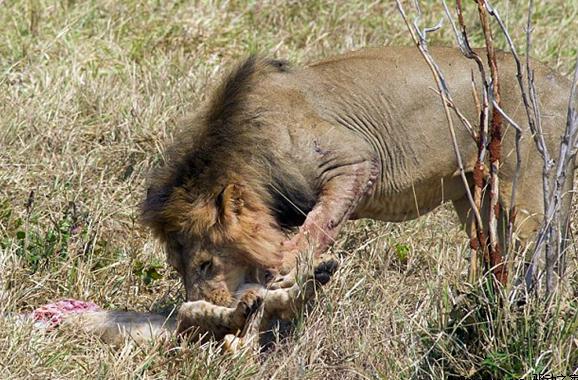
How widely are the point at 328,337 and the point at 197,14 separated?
4035mm

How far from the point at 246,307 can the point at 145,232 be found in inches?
66.8

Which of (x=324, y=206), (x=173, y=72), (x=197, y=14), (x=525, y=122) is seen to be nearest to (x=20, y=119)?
(x=173, y=72)

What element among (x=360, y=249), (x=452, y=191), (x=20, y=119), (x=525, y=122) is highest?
(x=525, y=122)

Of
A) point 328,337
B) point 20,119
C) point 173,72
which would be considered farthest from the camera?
point 173,72

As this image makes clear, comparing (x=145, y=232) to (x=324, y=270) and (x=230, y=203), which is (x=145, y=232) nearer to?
(x=230, y=203)

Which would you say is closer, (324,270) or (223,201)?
(324,270)

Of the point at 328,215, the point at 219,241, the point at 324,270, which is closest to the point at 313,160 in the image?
the point at 328,215

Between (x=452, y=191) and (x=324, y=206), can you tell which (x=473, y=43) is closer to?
(x=452, y=191)

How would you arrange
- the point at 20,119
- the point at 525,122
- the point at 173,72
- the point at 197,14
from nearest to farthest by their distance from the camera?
the point at 525,122
the point at 20,119
the point at 173,72
the point at 197,14

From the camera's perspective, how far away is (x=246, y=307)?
521 cm

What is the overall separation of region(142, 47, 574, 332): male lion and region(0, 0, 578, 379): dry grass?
1.09 feet

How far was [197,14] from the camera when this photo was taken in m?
9.02

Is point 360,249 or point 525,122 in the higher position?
point 525,122

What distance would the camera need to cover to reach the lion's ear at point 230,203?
5617 millimetres
